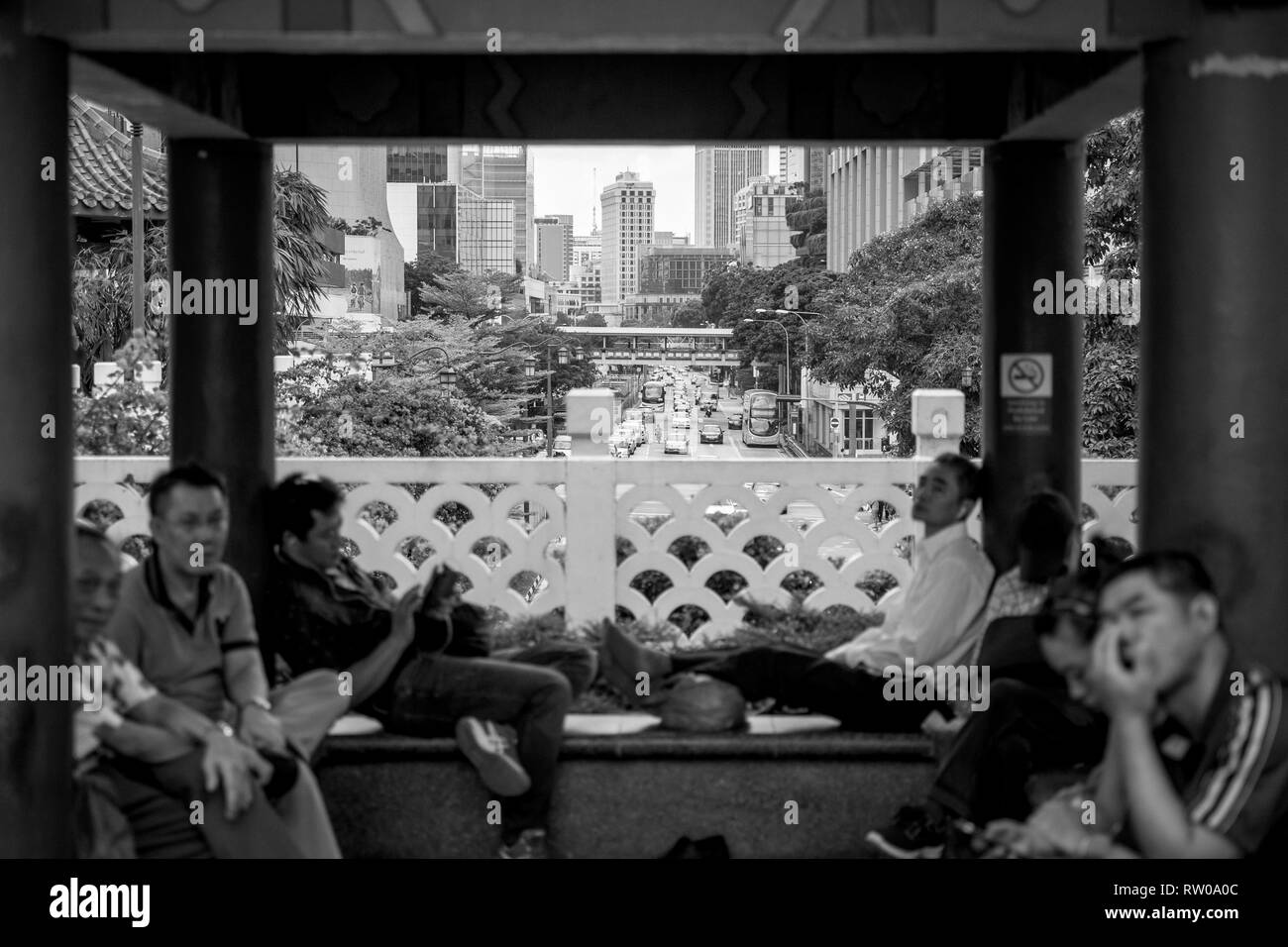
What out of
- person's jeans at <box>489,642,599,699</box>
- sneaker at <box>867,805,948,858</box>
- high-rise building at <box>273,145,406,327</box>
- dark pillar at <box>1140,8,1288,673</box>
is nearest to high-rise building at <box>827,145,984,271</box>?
high-rise building at <box>273,145,406,327</box>

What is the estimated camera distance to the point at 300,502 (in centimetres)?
542

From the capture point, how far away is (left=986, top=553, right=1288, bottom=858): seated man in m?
3.70

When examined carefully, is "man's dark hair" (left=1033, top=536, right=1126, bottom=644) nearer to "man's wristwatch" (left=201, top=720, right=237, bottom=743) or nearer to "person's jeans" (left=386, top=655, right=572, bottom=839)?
"person's jeans" (left=386, top=655, right=572, bottom=839)

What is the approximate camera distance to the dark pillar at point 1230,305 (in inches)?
158

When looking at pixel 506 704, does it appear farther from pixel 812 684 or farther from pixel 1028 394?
pixel 1028 394

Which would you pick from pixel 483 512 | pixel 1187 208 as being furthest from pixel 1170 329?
pixel 483 512

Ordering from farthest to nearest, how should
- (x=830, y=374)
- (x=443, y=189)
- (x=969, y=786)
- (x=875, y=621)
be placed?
→ (x=830, y=374), (x=443, y=189), (x=875, y=621), (x=969, y=786)

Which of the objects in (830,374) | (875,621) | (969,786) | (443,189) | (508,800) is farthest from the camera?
(830,374)

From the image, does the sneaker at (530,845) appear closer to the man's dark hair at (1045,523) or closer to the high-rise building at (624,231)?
the man's dark hair at (1045,523)

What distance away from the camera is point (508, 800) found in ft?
17.0

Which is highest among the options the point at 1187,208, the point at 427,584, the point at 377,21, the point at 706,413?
the point at 377,21

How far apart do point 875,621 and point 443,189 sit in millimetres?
3931
